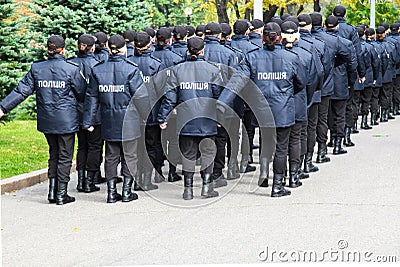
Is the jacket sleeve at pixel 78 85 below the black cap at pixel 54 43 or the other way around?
below

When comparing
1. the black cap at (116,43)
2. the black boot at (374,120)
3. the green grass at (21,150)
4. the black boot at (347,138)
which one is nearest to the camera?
the black cap at (116,43)

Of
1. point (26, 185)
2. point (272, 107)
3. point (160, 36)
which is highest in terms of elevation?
point (160, 36)

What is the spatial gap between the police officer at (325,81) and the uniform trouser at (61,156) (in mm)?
4248

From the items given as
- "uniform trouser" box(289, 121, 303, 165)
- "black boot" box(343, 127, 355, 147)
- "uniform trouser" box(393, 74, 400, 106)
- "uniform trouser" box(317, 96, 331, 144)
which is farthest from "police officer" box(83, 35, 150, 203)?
"uniform trouser" box(393, 74, 400, 106)

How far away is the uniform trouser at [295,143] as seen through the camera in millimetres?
10781

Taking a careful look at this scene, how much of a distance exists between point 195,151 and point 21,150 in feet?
15.8

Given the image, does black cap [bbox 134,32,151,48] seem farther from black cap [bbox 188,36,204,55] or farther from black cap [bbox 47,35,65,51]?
black cap [bbox 47,35,65,51]

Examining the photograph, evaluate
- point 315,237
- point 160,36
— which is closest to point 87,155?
point 160,36

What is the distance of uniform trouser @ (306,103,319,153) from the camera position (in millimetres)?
12031

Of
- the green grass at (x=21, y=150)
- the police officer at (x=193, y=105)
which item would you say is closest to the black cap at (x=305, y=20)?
the police officer at (x=193, y=105)

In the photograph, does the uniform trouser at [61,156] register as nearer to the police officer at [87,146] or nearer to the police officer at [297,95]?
the police officer at [87,146]

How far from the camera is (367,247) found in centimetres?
746

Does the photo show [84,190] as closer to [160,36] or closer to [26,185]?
[26,185]

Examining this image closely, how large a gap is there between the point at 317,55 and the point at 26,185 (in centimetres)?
452
